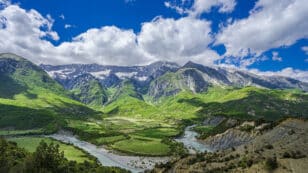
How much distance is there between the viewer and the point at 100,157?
181 meters

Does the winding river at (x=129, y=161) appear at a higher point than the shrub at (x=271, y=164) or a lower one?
lower

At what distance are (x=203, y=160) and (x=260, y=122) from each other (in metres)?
110

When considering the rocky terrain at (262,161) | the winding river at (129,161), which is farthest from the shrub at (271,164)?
the winding river at (129,161)

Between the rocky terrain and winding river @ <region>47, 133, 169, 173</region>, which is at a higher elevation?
the rocky terrain

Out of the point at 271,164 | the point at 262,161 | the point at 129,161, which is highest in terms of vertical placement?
the point at 262,161

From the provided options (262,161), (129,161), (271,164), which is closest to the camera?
(271,164)

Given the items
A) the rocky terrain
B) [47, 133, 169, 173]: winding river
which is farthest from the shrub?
[47, 133, 169, 173]: winding river

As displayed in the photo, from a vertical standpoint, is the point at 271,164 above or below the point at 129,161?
above

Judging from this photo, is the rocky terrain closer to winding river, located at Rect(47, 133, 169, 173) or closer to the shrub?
Result: the shrub

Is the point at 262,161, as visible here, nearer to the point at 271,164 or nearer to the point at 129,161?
the point at 271,164

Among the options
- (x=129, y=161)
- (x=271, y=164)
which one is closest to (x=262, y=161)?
(x=271, y=164)

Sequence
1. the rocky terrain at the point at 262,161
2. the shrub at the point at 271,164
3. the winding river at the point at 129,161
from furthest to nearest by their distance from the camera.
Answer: the winding river at the point at 129,161 < the rocky terrain at the point at 262,161 < the shrub at the point at 271,164

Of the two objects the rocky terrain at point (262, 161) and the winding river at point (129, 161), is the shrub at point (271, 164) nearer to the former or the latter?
the rocky terrain at point (262, 161)

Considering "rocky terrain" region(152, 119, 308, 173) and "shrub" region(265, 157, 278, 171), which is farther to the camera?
"rocky terrain" region(152, 119, 308, 173)
